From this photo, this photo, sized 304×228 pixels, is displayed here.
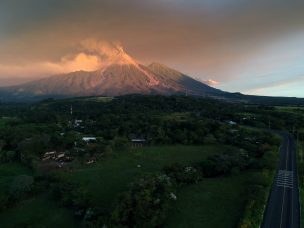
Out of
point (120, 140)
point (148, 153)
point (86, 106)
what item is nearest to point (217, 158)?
point (148, 153)

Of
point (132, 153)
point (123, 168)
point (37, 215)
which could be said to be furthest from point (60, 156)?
point (37, 215)

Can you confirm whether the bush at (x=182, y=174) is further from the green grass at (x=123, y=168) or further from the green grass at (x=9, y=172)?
the green grass at (x=9, y=172)

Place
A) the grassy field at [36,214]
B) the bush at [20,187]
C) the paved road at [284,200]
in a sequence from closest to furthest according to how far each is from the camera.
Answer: the paved road at [284,200] < the grassy field at [36,214] < the bush at [20,187]

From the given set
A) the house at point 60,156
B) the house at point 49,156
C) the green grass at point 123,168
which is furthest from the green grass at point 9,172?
the green grass at point 123,168

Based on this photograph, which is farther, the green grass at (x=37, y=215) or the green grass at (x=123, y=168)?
the green grass at (x=123, y=168)

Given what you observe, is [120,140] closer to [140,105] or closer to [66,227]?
[66,227]
